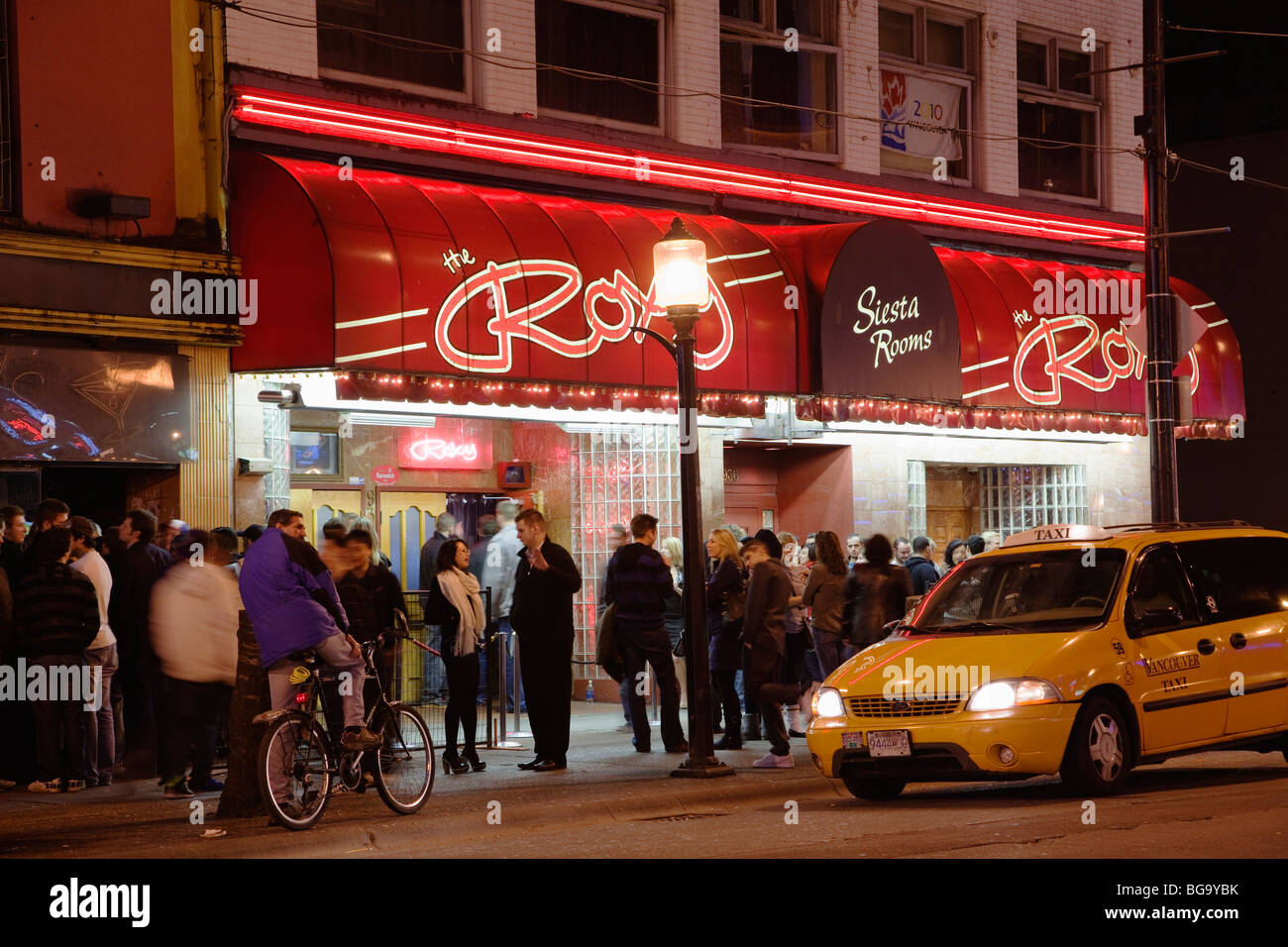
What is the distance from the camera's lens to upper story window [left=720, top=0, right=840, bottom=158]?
20.5 m

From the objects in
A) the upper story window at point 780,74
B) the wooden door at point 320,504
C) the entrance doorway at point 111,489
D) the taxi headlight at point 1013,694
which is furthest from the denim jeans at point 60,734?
the upper story window at point 780,74

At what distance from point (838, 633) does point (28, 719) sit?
21.6 ft

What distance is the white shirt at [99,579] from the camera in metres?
13.3

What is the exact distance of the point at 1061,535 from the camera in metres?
12.7

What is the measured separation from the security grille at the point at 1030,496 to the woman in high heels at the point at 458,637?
1097 centimetres

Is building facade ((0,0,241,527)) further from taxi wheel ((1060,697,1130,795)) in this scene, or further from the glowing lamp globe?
taxi wheel ((1060,697,1130,795))

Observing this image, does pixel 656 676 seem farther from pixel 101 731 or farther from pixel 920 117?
pixel 920 117

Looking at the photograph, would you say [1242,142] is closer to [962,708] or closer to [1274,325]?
[1274,325]

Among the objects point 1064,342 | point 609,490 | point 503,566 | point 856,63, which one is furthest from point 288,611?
point 856,63

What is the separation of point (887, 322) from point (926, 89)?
195 inches

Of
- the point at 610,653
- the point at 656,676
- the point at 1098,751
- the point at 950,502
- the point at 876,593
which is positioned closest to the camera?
the point at 1098,751

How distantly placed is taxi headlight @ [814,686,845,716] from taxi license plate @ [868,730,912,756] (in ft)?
1.18

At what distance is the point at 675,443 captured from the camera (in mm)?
19141

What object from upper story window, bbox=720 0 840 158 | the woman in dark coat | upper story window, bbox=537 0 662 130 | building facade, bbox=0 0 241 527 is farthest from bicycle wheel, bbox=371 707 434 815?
upper story window, bbox=720 0 840 158
